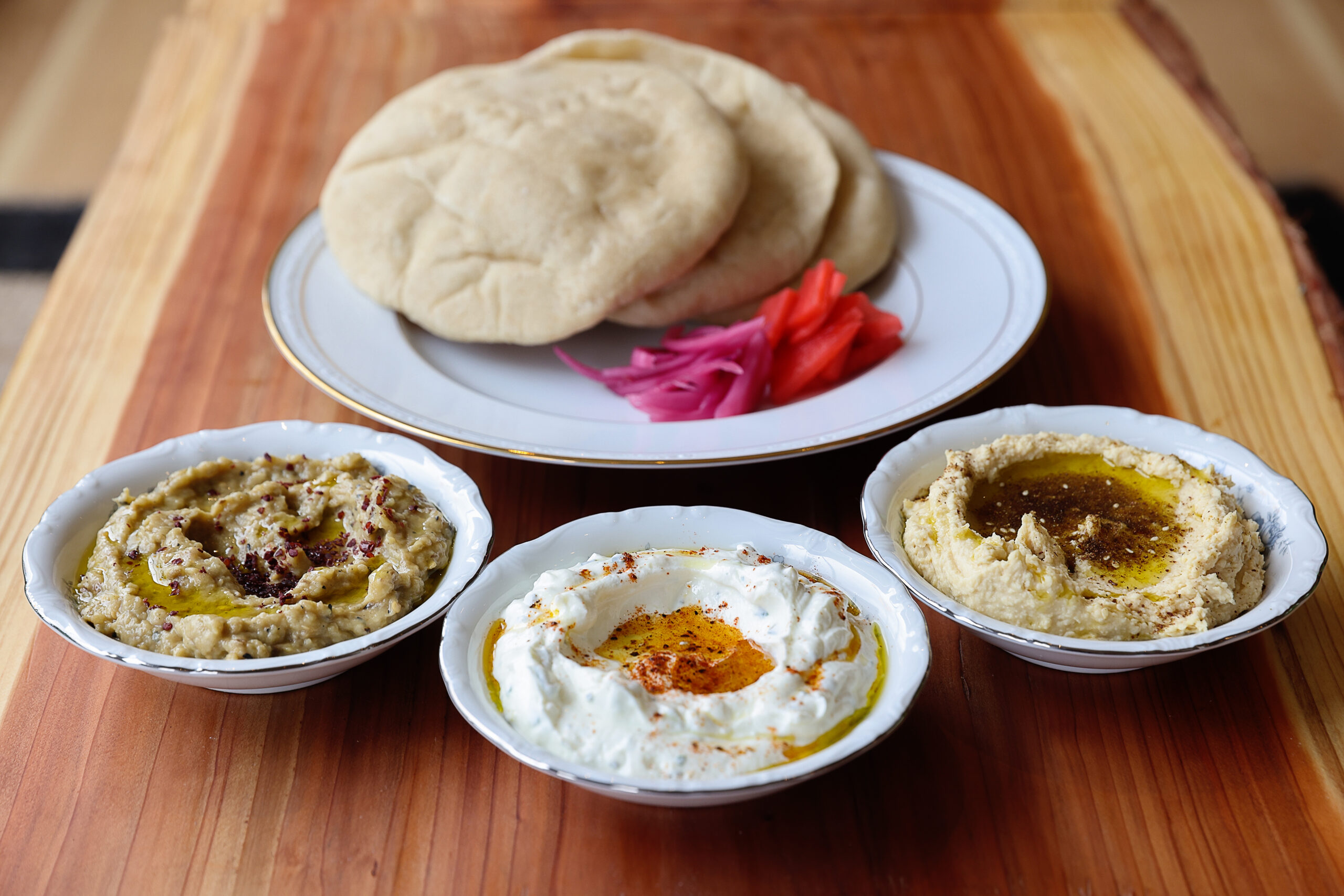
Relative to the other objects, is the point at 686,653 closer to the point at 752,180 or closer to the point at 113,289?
the point at 752,180

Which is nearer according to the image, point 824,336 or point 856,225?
point 824,336

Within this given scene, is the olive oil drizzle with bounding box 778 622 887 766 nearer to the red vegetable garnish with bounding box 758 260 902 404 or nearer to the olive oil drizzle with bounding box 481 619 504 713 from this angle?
the olive oil drizzle with bounding box 481 619 504 713

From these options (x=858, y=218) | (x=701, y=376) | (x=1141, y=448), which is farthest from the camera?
(x=858, y=218)

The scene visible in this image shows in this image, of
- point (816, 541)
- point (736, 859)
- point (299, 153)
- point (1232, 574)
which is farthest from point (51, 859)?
point (299, 153)

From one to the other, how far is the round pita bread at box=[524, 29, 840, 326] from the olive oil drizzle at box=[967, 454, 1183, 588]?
3.38 ft

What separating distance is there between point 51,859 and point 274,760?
1.20 feet

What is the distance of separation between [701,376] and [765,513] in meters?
0.43

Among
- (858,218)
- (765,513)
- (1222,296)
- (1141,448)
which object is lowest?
(765,513)

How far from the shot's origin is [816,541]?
6.97 feet

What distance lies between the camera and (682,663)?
6.20 ft

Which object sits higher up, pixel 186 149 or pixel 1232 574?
pixel 1232 574

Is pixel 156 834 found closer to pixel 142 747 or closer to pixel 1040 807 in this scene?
pixel 142 747

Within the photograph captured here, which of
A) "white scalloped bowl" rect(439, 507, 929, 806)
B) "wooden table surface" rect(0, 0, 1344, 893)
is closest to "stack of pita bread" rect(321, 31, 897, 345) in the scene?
"wooden table surface" rect(0, 0, 1344, 893)

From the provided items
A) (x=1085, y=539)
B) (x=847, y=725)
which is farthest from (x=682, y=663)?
(x=1085, y=539)
